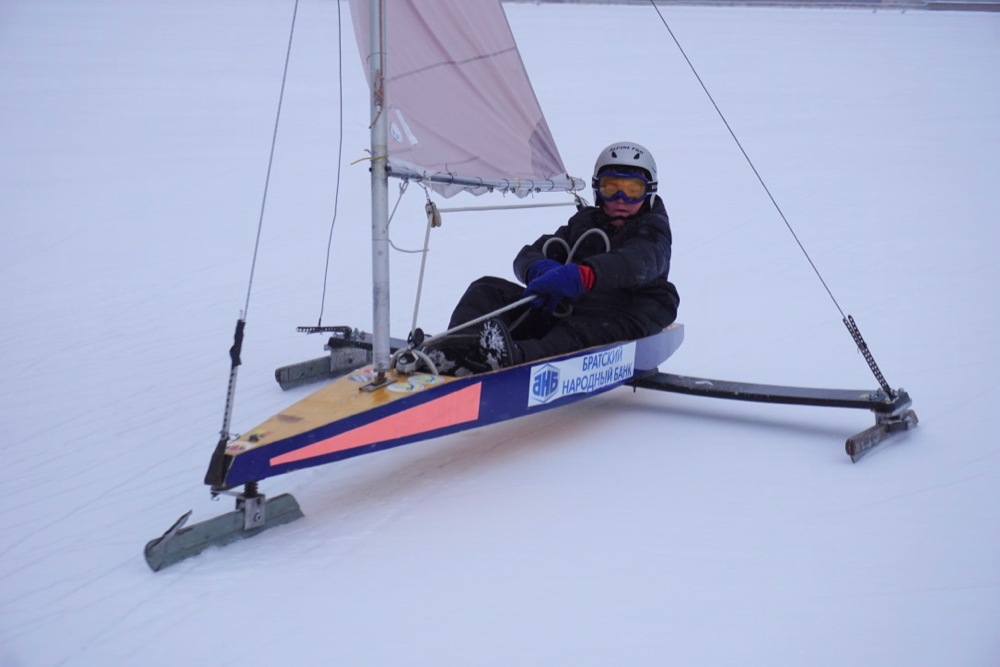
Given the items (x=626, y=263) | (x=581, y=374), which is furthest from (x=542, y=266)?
(x=581, y=374)

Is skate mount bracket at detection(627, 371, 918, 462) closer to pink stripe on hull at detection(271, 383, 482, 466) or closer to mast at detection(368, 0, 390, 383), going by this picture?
pink stripe on hull at detection(271, 383, 482, 466)

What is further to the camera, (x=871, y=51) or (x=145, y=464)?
(x=871, y=51)

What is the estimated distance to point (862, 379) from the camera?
17.7 feet

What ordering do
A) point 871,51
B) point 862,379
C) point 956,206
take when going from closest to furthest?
point 862,379, point 956,206, point 871,51

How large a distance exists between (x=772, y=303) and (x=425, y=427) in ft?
13.2

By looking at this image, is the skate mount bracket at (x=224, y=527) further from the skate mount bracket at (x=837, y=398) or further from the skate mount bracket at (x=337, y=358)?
the skate mount bracket at (x=837, y=398)

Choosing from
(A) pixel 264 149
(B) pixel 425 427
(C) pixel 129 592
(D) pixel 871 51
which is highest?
(D) pixel 871 51

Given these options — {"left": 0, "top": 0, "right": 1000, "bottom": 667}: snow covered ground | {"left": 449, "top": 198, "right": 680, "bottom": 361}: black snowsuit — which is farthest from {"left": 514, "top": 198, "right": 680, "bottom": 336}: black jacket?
{"left": 0, "top": 0, "right": 1000, "bottom": 667}: snow covered ground

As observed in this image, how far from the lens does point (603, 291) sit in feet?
15.9

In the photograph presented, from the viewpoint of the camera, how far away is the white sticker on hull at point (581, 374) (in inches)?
163

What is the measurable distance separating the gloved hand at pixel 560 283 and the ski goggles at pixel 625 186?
0.64 meters

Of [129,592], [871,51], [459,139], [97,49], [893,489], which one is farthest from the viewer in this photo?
[871,51]

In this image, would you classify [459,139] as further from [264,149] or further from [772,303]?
[264,149]

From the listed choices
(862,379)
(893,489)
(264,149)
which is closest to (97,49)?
(264,149)
